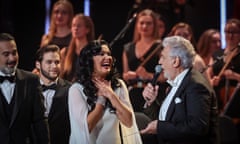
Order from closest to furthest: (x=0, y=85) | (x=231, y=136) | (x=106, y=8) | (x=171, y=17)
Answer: (x=0, y=85) → (x=231, y=136) → (x=171, y=17) → (x=106, y=8)

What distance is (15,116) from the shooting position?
406 cm

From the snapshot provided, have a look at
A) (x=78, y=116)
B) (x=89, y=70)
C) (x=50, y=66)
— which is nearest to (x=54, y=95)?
(x=50, y=66)

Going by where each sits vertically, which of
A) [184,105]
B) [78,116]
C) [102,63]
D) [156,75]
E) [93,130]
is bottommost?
[93,130]

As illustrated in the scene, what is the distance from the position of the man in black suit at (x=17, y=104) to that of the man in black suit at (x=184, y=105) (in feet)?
2.61

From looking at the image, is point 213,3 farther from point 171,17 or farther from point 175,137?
point 175,137

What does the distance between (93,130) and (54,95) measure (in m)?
0.83

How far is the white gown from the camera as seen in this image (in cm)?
406

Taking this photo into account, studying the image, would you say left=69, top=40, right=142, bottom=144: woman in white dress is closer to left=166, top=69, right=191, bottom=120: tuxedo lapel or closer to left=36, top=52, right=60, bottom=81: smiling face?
left=166, top=69, right=191, bottom=120: tuxedo lapel

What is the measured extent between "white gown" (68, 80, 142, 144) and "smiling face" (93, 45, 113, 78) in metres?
0.18

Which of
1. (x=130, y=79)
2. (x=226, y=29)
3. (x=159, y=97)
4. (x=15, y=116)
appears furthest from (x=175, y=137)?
(x=226, y=29)

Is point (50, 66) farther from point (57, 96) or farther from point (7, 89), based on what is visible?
point (7, 89)

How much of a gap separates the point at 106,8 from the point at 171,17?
3.62 ft

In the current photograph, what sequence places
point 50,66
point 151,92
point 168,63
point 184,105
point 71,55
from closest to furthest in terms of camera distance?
point 184,105 < point 168,63 < point 151,92 < point 50,66 < point 71,55

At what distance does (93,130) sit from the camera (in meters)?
4.12
